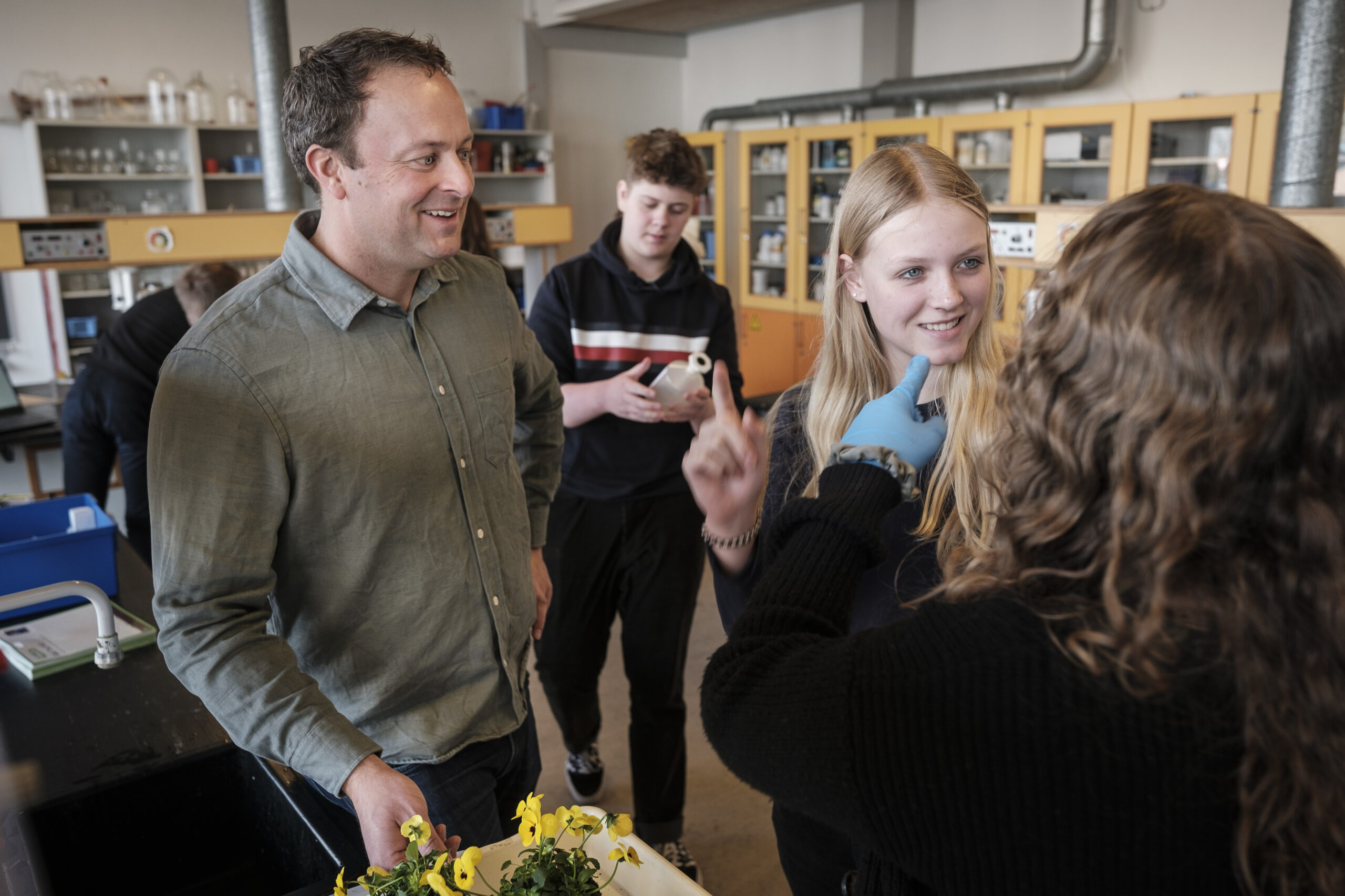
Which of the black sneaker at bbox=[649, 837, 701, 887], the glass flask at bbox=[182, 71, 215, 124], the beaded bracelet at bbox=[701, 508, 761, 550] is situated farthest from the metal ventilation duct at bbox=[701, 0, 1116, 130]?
the beaded bracelet at bbox=[701, 508, 761, 550]

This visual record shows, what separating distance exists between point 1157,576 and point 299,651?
1.08 meters

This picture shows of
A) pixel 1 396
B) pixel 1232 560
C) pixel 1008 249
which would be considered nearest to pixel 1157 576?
pixel 1232 560

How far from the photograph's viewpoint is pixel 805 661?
767 millimetres

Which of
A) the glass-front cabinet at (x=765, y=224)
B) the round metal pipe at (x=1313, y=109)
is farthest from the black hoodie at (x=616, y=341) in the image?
the glass-front cabinet at (x=765, y=224)

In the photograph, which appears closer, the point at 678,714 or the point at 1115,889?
the point at 1115,889

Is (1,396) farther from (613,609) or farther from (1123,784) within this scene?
(1123,784)

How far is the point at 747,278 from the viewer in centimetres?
752

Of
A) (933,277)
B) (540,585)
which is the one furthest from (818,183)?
(933,277)

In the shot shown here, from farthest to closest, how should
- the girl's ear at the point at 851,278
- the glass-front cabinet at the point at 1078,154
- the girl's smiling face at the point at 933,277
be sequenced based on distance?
the glass-front cabinet at the point at 1078,154, the girl's ear at the point at 851,278, the girl's smiling face at the point at 933,277

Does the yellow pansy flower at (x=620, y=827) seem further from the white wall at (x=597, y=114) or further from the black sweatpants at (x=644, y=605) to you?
the white wall at (x=597, y=114)

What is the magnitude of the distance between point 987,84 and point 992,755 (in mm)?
5970

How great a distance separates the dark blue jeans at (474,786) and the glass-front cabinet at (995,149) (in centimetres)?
474

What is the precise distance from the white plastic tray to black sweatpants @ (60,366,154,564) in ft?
6.82

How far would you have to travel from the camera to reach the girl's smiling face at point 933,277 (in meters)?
1.30
